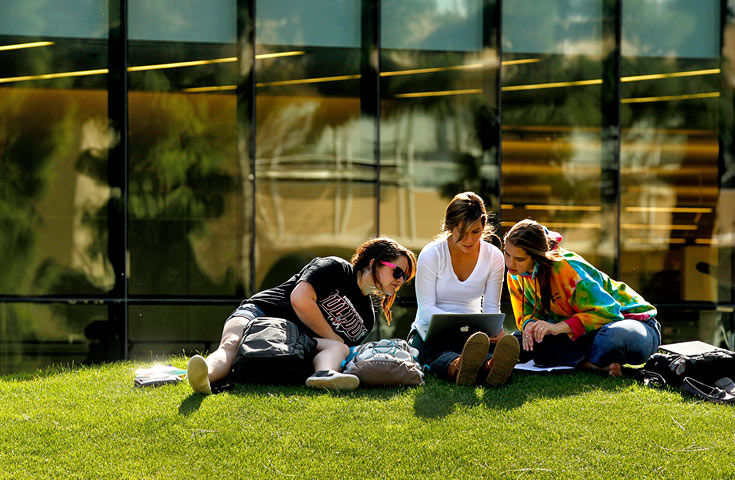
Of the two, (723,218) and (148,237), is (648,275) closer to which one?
(723,218)

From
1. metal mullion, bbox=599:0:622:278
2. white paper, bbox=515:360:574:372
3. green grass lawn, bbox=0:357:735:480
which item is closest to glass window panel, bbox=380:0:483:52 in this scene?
metal mullion, bbox=599:0:622:278

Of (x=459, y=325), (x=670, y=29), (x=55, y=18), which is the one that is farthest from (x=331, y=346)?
(x=670, y=29)

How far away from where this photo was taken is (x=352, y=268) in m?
4.96

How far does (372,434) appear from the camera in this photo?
364 centimetres

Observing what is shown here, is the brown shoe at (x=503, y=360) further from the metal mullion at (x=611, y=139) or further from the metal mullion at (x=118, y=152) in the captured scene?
the metal mullion at (x=118, y=152)

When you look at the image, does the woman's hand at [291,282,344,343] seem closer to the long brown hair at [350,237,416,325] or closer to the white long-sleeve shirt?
the long brown hair at [350,237,416,325]

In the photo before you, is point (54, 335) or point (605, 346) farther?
point (54, 335)

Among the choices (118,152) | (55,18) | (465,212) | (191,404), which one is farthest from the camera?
(55,18)

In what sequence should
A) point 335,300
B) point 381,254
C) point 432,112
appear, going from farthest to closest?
point 432,112 < point 335,300 < point 381,254

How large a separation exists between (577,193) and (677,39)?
2.50 m

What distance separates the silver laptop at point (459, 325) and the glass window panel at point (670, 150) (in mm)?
4850

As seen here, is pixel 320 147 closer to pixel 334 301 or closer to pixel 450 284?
pixel 450 284

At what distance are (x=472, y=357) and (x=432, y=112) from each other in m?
4.99

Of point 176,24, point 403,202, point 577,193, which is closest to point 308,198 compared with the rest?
point 403,202
